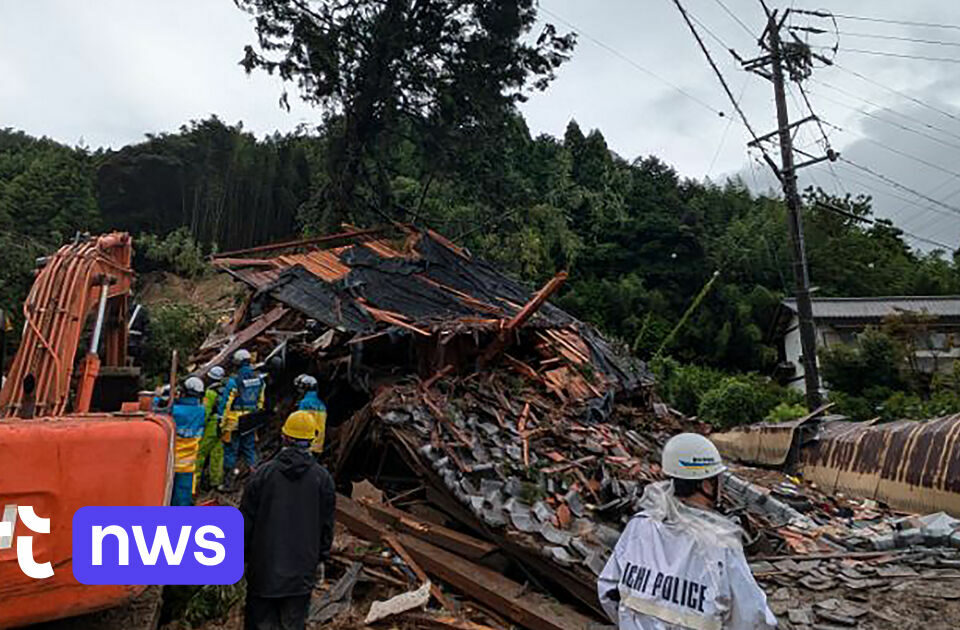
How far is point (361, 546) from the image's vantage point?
5.96 meters

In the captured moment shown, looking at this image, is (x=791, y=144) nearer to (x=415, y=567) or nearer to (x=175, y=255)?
(x=415, y=567)

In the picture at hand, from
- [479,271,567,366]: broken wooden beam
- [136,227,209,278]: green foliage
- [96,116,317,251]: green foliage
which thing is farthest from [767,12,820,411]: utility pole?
[136,227,209,278]: green foliage

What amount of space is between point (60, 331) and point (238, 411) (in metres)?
3.12

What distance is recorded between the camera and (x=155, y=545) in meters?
3.03

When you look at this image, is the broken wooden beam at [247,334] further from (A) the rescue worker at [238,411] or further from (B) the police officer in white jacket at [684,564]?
(B) the police officer in white jacket at [684,564]

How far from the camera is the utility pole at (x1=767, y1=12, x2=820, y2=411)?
40.4ft

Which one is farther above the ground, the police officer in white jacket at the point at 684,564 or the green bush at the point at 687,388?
the police officer in white jacket at the point at 684,564

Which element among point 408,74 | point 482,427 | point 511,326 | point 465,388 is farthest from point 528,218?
point 482,427

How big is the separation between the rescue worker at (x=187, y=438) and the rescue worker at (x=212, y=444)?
48 cm

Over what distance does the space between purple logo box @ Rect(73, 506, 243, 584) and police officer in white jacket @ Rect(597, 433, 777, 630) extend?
204 cm

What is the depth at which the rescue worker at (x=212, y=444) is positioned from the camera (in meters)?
6.54

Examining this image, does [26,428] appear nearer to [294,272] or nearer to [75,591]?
[75,591]

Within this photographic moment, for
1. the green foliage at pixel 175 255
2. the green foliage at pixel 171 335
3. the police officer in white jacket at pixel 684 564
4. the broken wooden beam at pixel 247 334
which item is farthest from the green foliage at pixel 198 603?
the green foliage at pixel 175 255

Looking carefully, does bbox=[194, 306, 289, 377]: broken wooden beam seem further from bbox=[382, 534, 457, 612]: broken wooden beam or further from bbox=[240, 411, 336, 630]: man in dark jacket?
bbox=[240, 411, 336, 630]: man in dark jacket
